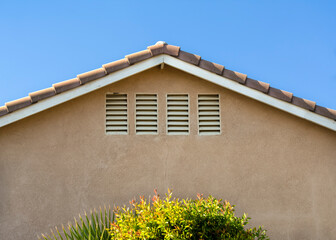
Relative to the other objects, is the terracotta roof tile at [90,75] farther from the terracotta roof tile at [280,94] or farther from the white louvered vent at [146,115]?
the terracotta roof tile at [280,94]

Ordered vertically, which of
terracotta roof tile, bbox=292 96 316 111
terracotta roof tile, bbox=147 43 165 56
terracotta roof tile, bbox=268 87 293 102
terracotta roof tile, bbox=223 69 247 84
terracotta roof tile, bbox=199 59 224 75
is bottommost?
terracotta roof tile, bbox=292 96 316 111

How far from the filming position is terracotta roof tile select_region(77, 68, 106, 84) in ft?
31.6

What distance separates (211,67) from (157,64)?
41.8 inches

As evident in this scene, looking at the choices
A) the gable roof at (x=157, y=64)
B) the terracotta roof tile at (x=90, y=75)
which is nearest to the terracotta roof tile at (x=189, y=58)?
the gable roof at (x=157, y=64)

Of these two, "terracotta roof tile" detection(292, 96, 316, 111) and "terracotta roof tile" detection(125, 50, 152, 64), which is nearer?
"terracotta roof tile" detection(125, 50, 152, 64)

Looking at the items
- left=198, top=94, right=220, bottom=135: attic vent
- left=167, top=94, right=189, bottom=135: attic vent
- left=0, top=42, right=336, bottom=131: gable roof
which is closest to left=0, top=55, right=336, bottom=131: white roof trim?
left=0, top=42, right=336, bottom=131: gable roof

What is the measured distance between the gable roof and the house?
0.9 inches

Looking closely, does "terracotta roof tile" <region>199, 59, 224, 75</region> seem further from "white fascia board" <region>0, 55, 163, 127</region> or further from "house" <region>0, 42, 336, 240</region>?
"white fascia board" <region>0, 55, 163, 127</region>

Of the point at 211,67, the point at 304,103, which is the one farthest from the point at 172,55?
the point at 304,103

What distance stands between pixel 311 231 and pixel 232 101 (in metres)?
3.06

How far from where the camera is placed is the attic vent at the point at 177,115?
10.3 metres

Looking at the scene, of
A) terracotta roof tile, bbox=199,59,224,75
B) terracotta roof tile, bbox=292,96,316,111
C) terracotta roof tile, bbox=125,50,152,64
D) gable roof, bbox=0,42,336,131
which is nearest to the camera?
gable roof, bbox=0,42,336,131

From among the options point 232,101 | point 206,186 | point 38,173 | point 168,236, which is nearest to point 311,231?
point 206,186

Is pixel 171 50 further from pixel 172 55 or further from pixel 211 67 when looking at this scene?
pixel 211 67
